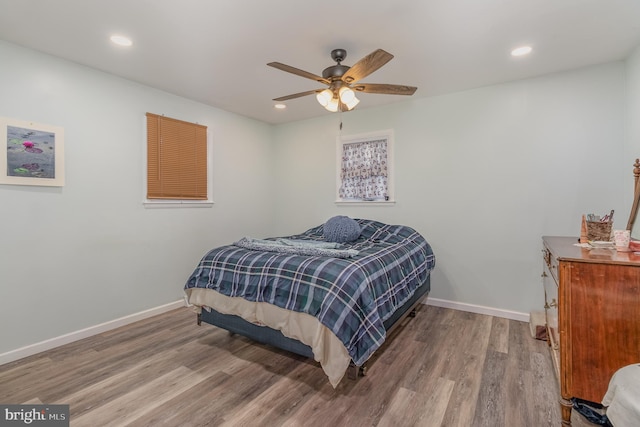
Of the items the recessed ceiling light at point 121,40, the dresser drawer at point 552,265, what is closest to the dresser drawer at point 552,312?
the dresser drawer at point 552,265

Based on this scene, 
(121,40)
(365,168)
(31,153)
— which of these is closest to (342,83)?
(121,40)

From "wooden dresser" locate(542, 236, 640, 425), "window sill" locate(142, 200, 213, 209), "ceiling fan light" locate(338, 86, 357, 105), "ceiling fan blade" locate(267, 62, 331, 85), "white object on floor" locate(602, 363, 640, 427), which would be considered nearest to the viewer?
"white object on floor" locate(602, 363, 640, 427)

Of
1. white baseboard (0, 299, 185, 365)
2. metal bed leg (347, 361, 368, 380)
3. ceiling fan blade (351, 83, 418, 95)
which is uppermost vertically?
ceiling fan blade (351, 83, 418, 95)

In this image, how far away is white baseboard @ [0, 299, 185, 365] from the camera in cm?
243

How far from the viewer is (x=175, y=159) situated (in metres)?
3.57

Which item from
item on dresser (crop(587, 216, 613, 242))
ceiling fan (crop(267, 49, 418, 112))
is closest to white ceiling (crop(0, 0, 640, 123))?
ceiling fan (crop(267, 49, 418, 112))

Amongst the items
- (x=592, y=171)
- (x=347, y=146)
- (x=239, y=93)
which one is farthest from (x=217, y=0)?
(x=592, y=171)

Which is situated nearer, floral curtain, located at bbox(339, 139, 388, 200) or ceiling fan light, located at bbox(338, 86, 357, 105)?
ceiling fan light, located at bbox(338, 86, 357, 105)

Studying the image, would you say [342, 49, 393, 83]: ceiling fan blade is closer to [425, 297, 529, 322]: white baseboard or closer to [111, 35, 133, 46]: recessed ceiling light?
[111, 35, 133, 46]: recessed ceiling light

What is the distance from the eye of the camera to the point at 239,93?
353cm

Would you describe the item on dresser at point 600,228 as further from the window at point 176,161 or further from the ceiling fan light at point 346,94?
the window at point 176,161

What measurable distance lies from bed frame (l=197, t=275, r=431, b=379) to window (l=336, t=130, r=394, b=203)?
5.12ft

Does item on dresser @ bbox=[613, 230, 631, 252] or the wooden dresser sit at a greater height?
item on dresser @ bbox=[613, 230, 631, 252]

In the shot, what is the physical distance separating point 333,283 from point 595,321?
1.42 m
